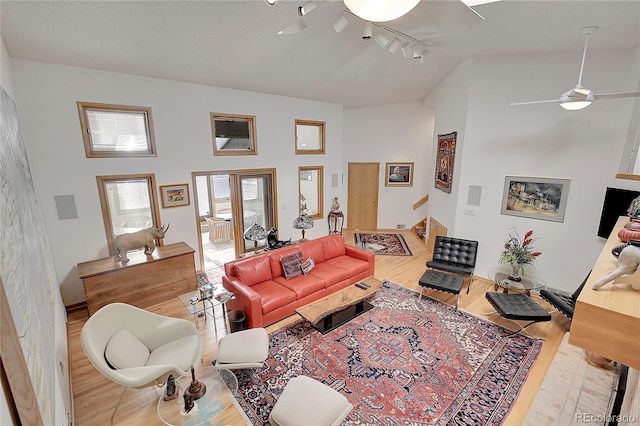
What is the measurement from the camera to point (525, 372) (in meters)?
3.06

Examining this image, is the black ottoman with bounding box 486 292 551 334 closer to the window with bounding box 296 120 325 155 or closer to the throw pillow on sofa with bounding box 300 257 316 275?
the throw pillow on sofa with bounding box 300 257 316 275

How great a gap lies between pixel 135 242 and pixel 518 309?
221 inches

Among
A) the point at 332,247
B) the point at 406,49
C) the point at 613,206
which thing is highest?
the point at 406,49

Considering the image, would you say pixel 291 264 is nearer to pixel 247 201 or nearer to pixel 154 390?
pixel 154 390

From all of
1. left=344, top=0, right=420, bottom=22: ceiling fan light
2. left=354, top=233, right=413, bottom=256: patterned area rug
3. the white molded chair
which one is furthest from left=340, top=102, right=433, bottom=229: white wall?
left=344, top=0, right=420, bottom=22: ceiling fan light

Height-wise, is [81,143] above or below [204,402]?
above

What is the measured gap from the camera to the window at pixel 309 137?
22.8 ft

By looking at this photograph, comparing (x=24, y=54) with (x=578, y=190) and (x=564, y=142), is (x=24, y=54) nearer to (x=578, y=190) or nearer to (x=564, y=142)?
(x=564, y=142)

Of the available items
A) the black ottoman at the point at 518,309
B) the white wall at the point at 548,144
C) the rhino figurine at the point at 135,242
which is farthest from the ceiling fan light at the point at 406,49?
the rhino figurine at the point at 135,242

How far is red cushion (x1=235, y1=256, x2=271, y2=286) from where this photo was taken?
4.08 metres

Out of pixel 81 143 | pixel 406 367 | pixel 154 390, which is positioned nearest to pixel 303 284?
pixel 406 367

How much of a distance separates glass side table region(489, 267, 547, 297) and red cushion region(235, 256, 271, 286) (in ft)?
11.8

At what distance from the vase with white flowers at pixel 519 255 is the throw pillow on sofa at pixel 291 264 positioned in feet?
10.9

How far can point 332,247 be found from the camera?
523cm
